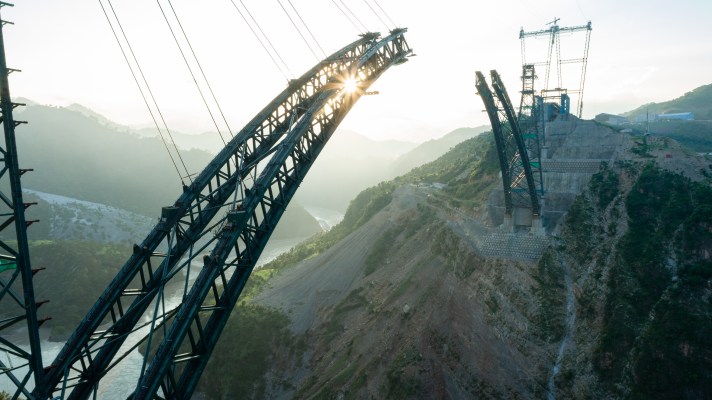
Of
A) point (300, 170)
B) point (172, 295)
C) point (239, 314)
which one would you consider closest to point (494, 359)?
point (300, 170)

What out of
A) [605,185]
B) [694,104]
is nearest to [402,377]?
[605,185]

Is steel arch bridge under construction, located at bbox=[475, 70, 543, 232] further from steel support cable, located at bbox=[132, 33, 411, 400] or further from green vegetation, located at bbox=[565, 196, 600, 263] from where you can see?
steel support cable, located at bbox=[132, 33, 411, 400]

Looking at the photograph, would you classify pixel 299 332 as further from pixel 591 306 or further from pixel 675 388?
pixel 675 388

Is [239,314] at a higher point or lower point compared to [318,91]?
lower

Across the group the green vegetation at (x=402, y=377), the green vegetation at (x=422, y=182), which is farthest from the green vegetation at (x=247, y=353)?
the green vegetation at (x=402, y=377)

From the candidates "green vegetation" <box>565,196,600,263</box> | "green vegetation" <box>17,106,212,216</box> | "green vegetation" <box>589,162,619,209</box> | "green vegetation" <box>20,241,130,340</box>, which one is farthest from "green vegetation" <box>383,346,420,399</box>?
"green vegetation" <box>17,106,212,216</box>

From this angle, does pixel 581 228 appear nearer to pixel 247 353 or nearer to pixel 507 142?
pixel 507 142

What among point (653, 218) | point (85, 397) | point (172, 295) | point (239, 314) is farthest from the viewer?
point (172, 295)

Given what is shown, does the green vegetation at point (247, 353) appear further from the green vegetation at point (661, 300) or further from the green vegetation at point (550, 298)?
the green vegetation at point (661, 300)
